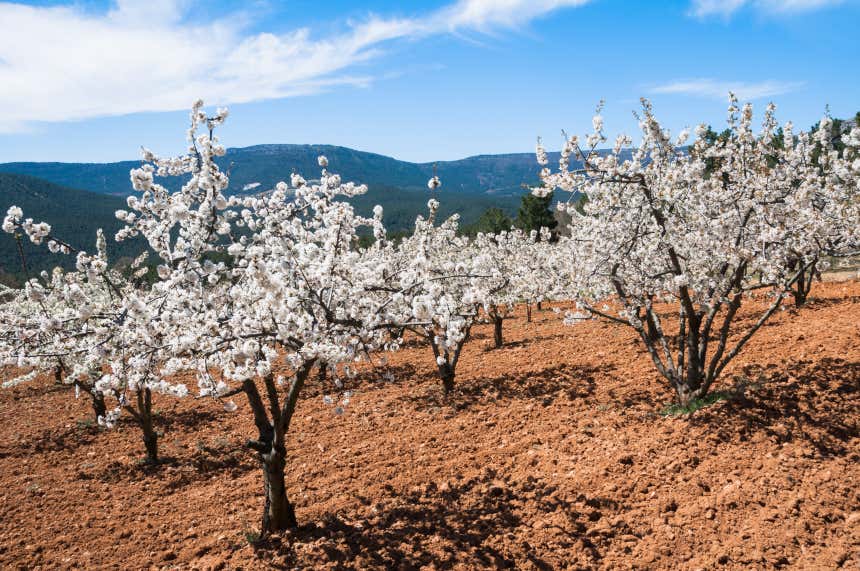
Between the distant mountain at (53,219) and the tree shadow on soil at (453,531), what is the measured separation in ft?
326

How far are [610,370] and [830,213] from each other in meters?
5.67

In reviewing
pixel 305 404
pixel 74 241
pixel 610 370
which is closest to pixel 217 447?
pixel 305 404

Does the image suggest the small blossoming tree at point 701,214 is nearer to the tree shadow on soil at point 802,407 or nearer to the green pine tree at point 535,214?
the tree shadow on soil at point 802,407

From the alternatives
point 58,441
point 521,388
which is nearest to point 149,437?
point 58,441

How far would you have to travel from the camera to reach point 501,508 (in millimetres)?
6770

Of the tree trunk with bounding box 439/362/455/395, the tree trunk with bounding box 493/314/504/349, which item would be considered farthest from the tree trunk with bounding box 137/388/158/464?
the tree trunk with bounding box 493/314/504/349

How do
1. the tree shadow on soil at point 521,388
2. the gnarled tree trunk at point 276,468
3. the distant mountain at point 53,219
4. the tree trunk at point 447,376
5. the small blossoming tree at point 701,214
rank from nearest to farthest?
1. the gnarled tree trunk at point 276,468
2. the small blossoming tree at point 701,214
3. the tree shadow on soil at point 521,388
4. the tree trunk at point 447,376
5. the distant mountain at point 53,219

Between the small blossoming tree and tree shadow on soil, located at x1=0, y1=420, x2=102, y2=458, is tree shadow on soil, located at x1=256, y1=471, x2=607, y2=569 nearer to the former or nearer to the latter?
the small blossoming tree

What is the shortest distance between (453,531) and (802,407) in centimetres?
587

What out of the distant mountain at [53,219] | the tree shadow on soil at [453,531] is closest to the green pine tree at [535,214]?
the tree shadow on soil at [453,531]

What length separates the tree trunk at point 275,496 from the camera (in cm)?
664

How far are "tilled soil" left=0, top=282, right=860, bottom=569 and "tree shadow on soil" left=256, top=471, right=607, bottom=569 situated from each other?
28mm

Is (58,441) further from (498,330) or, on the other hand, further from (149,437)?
(498,330)

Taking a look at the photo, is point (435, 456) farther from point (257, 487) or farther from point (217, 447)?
point (217, 447)
